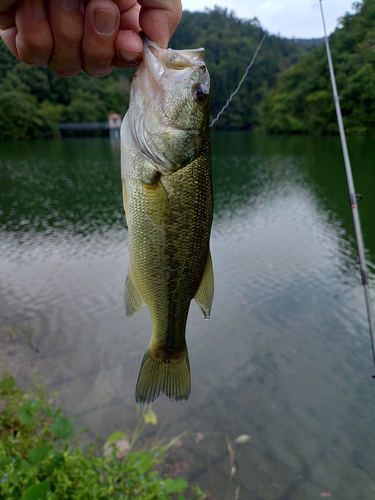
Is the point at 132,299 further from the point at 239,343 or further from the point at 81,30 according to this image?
the point at 239,343

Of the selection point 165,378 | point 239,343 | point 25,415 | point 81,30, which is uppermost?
point 81,30

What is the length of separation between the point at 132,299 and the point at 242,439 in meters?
4.23

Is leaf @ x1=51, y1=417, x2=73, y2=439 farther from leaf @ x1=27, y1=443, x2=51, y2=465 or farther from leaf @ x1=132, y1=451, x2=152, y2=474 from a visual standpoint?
leaf @ x1=132, y1=451, x2=152, y2=474

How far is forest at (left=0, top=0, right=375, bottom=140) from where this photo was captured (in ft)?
171

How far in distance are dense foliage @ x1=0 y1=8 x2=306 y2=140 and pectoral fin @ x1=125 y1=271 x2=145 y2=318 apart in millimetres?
59022

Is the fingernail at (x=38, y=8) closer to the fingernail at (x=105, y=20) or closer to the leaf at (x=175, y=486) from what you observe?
the fingernail at (x=105, y=20)

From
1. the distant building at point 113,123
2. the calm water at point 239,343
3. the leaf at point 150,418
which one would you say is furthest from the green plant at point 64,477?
the distant building at point 113,123

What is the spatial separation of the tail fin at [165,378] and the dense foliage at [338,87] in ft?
187

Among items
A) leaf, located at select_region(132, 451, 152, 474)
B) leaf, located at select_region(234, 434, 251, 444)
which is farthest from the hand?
leaf, located at select_region(234, 434, 251, 444)

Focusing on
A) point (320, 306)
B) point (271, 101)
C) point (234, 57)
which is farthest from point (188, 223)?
point (234, 57)

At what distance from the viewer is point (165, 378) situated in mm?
1832

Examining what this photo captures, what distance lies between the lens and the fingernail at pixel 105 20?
54.8 inches

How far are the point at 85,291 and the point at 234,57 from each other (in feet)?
272

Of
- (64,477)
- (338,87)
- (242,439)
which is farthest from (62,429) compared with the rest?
(338,87)
